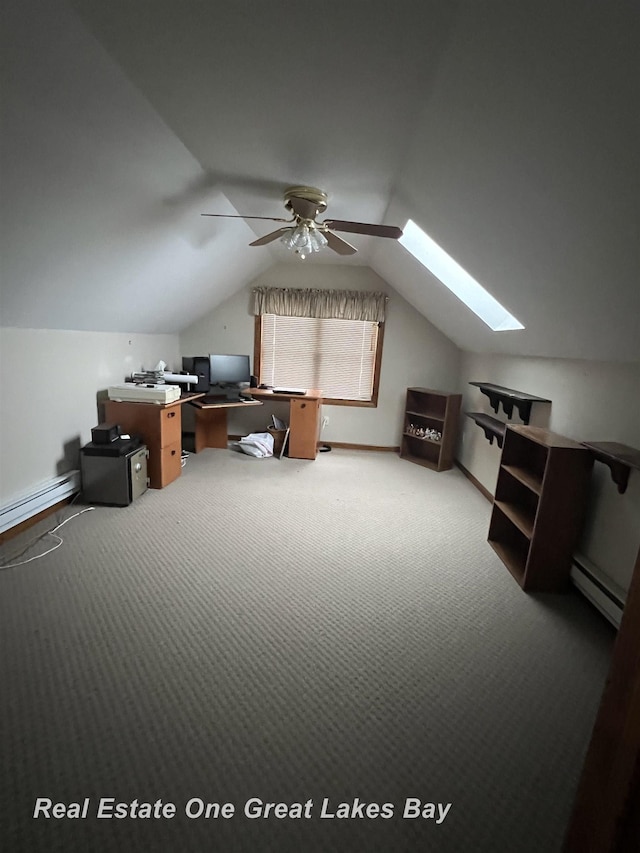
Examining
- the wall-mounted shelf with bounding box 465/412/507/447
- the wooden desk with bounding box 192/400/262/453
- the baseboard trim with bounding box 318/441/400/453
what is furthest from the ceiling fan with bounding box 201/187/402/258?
the baseboard trim with bounding box 318/441/400/453

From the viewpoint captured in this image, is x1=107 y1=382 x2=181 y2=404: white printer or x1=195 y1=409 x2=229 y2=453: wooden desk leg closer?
→ x1=107 y1=382 x2=181 y2=404: white printer

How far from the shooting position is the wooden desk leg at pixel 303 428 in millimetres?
4379

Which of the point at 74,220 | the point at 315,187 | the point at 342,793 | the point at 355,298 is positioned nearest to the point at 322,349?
the point at 355,298

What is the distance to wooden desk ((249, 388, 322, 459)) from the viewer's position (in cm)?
438

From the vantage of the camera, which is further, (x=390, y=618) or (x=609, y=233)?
(x=390, y=618)

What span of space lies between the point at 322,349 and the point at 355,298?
2.48 feet

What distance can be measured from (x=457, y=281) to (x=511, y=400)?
1213mm

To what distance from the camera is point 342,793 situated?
1207 millimetres

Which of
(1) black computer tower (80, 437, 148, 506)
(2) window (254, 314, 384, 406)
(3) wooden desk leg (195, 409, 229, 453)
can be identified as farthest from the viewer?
(2) window (254, 314, 384, 406)

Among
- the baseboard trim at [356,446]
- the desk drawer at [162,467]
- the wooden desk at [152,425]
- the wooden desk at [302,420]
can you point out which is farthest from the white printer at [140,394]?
the baseboard trim at [356,446]

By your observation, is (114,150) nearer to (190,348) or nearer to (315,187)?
(315,187)

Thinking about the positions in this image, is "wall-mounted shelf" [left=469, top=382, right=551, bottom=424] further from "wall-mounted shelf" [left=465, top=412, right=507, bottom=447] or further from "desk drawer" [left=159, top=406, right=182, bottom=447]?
"desk drawer" [left=159, top=406, right=182, bottom=447]

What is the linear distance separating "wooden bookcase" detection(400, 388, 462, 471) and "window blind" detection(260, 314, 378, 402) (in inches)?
24.0

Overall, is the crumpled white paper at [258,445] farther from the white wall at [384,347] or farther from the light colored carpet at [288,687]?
the light colored carpet at [288,687]
